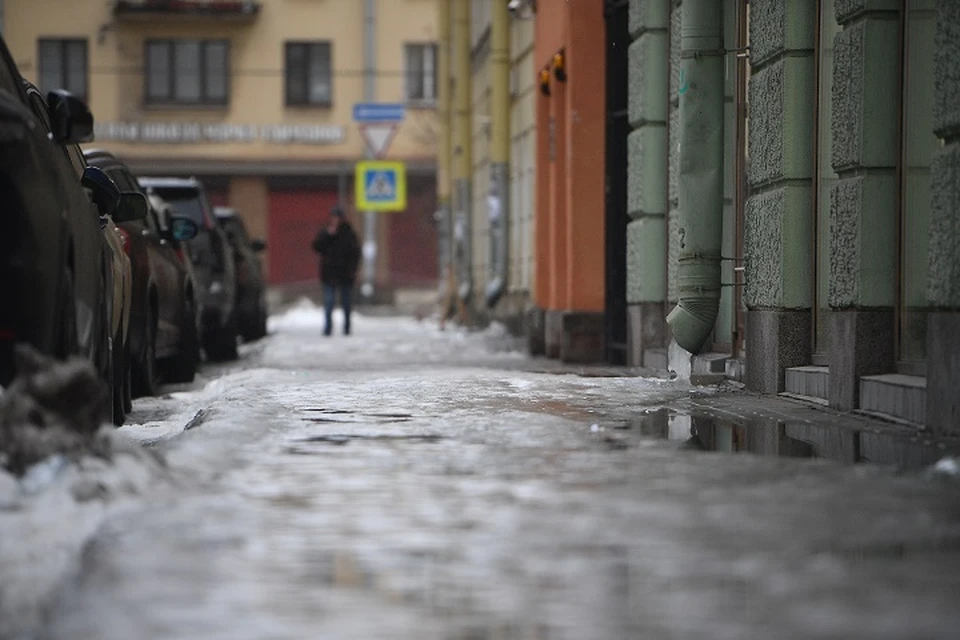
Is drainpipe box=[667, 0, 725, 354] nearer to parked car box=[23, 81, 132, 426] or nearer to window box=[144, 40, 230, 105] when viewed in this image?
parked car box=[23, 81, 132, 426]

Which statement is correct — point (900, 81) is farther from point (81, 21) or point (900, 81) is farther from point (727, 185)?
point (81, 21)

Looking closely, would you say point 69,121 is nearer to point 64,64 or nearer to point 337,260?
point 337,260

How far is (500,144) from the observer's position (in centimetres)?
2303

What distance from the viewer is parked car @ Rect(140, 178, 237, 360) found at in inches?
715

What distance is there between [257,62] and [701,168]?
37899mm

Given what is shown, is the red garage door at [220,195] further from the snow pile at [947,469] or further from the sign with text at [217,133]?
the snow pile at [947,469]

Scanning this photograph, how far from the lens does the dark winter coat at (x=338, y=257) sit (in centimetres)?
2783

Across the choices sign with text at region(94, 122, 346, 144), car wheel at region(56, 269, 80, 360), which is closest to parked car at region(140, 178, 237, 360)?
car wheel at region(56, 269, 80, 360)

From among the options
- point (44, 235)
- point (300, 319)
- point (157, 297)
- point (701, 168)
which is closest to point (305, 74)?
point (300, 319)

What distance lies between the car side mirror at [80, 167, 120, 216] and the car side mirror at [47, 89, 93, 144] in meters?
1.41

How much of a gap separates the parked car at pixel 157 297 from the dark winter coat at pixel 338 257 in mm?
12174

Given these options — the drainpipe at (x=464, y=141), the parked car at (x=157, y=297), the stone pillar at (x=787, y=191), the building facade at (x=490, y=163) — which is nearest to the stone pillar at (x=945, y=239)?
the stone pillar at (x=787, y=191)

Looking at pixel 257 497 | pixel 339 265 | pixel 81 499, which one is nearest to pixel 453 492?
pixel 257 497

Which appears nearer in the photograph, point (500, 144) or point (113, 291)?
point (113, 291)
